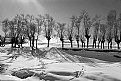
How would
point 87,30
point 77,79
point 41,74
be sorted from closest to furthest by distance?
point 77,79 < point 41,74 < point 87,30

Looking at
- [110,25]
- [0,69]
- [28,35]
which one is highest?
[110,25]

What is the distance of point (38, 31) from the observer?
1859 inches

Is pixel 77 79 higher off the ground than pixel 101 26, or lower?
lower

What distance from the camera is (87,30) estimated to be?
43.9 meters

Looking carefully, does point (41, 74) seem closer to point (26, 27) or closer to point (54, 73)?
point (54, 73)

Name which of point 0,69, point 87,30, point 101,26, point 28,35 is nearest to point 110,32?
point 101,26

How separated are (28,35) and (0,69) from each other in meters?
36.7

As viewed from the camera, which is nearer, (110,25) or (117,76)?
(117,76)

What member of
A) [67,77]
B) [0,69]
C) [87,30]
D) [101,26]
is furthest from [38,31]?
[67,77]

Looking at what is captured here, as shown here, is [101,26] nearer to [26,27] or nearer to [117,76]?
[26,27]

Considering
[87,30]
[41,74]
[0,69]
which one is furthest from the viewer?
[87,30]

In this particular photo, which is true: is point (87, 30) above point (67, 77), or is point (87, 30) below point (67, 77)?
above

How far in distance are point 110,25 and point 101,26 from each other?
17.0 ft

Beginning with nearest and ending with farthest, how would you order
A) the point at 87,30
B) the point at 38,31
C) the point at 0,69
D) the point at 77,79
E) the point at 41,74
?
the point at 77,79, the point at 41,74, the point at 0,69, the point at 87,30, the point at 38,31
